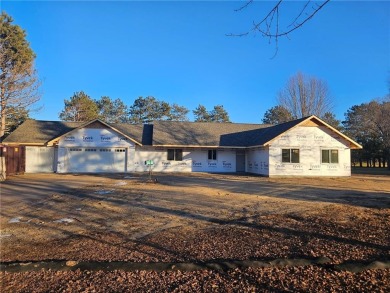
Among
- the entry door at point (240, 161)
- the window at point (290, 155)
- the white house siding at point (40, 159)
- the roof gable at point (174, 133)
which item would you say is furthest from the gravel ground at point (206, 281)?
the entry door at point (240, 161)

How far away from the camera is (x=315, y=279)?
410 centimetres

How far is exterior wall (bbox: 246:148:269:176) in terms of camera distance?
85.4ft

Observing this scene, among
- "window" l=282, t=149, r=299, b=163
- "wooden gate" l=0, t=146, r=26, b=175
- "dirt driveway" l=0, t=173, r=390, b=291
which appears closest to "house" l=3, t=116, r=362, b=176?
"window" l=282, t=149, r=299, b=163

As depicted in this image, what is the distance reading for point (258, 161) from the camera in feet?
91.3

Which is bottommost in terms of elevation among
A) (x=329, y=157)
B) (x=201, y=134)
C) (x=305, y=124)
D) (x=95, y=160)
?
(x=95, y=160)

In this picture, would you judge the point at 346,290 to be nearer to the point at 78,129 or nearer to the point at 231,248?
the point at 231,248

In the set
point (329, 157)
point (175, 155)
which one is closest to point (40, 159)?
point (175, 155)

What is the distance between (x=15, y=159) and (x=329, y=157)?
25.2 meters

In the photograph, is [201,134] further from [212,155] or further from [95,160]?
[95,160]

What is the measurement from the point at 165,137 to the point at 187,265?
2661 centimetres

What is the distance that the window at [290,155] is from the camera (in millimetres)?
25545

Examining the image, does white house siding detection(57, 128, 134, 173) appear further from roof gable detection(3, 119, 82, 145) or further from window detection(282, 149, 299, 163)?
window detection(282, 149, 299, 163)

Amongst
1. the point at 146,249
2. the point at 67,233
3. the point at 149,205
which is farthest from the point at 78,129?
the point at 146,249

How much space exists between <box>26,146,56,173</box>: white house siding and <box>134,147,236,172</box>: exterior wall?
7967 millimetres
